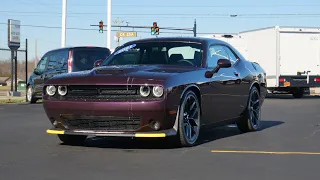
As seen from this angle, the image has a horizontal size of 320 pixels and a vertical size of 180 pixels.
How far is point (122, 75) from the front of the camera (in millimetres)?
6070

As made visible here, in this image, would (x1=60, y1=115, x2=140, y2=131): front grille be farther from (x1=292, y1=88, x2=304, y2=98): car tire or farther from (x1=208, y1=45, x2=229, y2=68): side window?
(x1=292, y1=88, x2=304, y2=98): car tire

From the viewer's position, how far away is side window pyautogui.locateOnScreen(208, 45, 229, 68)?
7.33 metres

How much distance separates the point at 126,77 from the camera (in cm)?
600

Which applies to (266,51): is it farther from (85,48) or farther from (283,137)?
(283,137)

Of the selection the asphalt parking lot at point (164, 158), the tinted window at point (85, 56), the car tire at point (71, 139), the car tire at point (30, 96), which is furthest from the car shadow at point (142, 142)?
the car tire at point (30, 96)

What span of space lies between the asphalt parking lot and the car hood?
903mm

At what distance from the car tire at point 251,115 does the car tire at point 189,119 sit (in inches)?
70.6

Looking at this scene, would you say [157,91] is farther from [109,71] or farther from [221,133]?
[221,133]

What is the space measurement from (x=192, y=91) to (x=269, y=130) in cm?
278

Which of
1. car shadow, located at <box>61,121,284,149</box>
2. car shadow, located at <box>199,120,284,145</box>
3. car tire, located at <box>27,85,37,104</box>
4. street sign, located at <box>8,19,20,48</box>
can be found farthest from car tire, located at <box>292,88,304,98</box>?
car shadow, located at <box>61,121,284,149</box>

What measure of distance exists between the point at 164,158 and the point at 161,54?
207 cm

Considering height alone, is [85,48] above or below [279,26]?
below

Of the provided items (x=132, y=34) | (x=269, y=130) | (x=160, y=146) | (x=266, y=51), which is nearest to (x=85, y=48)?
(x=269, y=130)

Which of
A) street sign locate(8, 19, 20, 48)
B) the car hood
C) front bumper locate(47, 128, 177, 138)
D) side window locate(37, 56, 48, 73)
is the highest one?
street sign locate(8, 19, 20, 48)
